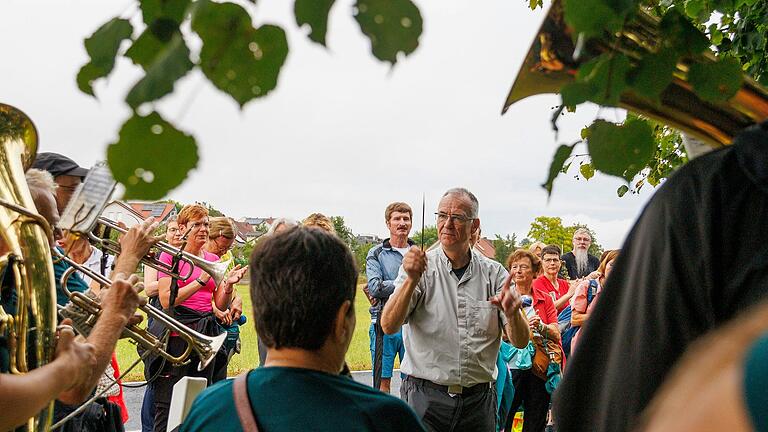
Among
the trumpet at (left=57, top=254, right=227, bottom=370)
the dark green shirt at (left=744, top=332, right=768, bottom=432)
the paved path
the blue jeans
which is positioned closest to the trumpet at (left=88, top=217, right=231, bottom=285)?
the trumpet at (left=57, top=254, right=227, bottom=370)

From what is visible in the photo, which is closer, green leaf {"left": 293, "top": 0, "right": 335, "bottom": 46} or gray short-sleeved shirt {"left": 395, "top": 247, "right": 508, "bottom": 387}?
green leaf {"left": 293, "top": 0, "right": 335, "bottom": 46}

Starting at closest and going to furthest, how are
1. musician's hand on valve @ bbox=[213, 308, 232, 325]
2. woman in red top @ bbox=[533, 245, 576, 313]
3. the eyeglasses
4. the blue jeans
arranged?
the eyeglasses, musician's hand on valve @ bbox=[213, 308, 232, 325], the blue jeans, woman in red top @ bbox=[533, 245, 576, 313]

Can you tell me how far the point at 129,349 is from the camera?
12250mm

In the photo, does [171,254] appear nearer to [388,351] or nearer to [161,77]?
[388,351]

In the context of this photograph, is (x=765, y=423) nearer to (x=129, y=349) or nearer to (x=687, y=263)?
(x=687, y=263)

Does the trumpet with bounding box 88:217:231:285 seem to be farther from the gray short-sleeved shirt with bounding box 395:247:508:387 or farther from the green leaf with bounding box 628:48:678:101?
the green leaf with bounding box 628:48:678:101

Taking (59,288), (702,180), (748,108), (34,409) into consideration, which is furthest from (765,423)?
(59,288)

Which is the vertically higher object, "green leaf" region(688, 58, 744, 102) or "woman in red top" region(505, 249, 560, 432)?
"green leaf" region(688, 58, 744, 102)

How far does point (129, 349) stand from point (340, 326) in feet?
36.9

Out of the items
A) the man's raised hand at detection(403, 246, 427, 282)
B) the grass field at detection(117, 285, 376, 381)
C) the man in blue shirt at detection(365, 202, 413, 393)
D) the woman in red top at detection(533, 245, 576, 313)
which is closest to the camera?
the man's raised hand at detection(403, 246, 427, 282)

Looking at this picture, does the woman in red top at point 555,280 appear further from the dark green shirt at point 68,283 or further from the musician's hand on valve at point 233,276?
the dark green shirt at point 68,283

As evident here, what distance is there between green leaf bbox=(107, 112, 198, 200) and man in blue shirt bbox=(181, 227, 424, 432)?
100cm

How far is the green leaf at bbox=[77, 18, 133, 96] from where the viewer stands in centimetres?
98

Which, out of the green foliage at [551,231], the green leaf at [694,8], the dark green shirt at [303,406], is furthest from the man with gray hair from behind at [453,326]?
the green foliage at [551,231]
